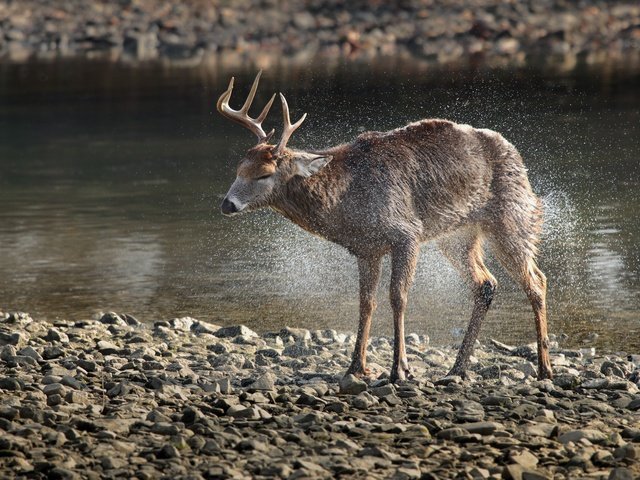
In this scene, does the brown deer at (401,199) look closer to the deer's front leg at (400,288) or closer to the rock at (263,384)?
the deer's front leg at (400,288)

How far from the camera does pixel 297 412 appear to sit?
31.1ft

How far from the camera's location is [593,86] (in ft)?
114

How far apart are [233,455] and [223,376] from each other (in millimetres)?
2521

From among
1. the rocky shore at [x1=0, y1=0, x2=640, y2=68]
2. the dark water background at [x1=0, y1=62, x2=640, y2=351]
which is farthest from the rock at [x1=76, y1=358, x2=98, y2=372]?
the rocky shore at [x1=0, y1=0, x2=640, y2=68]

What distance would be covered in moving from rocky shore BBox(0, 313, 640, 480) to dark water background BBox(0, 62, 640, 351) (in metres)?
1.99

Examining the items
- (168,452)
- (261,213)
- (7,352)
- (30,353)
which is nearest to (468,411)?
(168,452)

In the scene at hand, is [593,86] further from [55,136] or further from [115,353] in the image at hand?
[115,353]

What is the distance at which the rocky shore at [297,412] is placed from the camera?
8.22m

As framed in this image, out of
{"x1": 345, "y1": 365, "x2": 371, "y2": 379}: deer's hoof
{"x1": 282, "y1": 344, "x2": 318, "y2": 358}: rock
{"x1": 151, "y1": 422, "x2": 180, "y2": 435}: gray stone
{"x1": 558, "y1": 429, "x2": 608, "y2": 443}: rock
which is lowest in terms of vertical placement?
{"x1": 282, "y1": 344, "x2": 318, "y2": 358}: rock

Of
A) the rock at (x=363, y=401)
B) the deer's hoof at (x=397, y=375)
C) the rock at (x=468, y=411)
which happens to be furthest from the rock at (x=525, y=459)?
the deer's hoof at (x=397, y=375)

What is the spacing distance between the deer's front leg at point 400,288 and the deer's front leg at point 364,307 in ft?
0.73

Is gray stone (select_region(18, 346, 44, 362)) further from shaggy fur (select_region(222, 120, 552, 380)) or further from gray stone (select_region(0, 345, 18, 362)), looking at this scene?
shaggy fur (select_region(222, 120, 552, 380))

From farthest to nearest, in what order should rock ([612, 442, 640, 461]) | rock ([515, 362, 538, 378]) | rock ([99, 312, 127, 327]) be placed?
rock ([99, 312, 127, 327]), rock ([515, 362, 538, 378]), rock ([612, 442, 640, 461])

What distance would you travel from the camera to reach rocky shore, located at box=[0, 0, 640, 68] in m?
45.7
